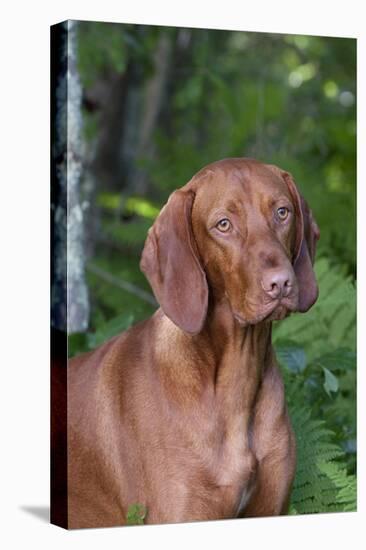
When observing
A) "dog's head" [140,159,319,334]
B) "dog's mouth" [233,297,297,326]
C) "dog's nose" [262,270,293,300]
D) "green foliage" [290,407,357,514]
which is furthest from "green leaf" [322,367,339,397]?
"dog's nose" [262,270,293,300]

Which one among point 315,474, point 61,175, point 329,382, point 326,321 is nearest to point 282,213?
point 61,175

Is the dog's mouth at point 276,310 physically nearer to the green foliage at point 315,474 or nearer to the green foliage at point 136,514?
the green foliage at point 136,514

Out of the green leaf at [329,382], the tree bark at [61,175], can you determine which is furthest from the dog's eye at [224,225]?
the green leaf at [329,382]

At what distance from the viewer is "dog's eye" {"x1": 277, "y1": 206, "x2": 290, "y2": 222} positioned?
215 inches

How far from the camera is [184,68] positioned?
1261 centimetres

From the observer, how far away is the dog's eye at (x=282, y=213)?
5469 millimetres

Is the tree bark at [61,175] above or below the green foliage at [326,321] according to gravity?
above

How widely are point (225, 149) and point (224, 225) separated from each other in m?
6.56

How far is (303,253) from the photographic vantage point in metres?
5.73

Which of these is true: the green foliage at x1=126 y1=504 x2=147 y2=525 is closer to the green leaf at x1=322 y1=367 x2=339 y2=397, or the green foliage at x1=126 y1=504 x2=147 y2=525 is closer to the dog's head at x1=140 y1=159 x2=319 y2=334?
the dog's head at x1=140 y1=159 x2=319 y2=334

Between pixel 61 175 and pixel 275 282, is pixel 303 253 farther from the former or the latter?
pixel 61 175

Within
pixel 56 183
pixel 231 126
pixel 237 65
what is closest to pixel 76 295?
pixel 56 183

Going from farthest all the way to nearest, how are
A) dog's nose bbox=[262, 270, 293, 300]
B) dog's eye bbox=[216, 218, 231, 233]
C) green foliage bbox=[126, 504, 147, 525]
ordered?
1. green foliage bbox=[126, 504, 147, 525]
2. dog's eye bbox=[216, 218, 231, 233]
3. dog's nose bbox=[262, 270, 293, 300]

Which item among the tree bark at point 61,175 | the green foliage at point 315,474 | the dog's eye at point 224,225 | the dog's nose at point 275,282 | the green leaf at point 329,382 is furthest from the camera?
the green leaf at point 329,382
